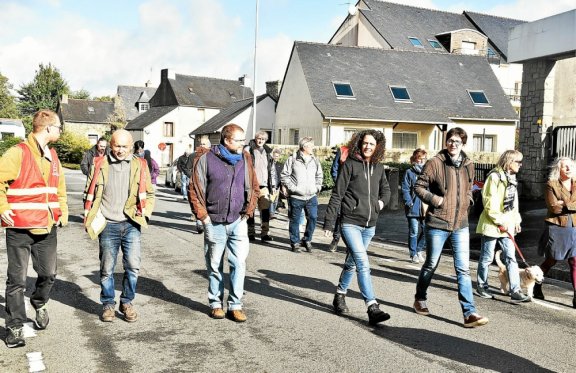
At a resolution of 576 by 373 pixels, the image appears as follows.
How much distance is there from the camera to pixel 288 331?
232 inches

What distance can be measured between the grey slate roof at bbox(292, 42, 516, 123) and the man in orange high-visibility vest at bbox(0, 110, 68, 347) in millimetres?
26110

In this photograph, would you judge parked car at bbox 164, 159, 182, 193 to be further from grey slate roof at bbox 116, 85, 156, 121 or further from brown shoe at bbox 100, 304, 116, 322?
grey slate roof at bbox 116, 85, 156, 121

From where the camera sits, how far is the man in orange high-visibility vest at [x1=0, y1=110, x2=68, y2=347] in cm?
535

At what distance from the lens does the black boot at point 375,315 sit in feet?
20.0

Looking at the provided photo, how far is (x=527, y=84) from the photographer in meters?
17.9

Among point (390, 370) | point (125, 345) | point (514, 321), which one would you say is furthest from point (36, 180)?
point (514, 321)

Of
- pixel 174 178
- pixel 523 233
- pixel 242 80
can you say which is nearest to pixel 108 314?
pixel 523 233

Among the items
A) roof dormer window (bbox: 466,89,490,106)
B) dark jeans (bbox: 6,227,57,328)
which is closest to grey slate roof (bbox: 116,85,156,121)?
roof dormer window (bbox: 466,89,490,106)

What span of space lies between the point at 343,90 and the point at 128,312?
28.7m

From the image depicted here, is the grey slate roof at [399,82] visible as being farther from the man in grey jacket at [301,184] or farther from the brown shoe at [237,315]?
the brown shoe at [237,315]

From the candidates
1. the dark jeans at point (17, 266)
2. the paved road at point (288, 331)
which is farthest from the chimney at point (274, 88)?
the dark jeans at point (17, 266)

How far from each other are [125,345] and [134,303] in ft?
4.97

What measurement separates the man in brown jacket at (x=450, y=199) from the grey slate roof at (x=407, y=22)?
128 feet

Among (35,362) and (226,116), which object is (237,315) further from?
(226,116)
